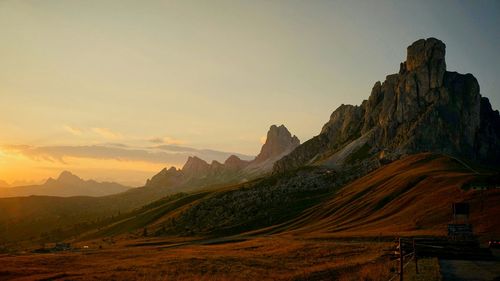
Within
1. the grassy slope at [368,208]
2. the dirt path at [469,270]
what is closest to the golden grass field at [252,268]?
the dirt path at [469,270]

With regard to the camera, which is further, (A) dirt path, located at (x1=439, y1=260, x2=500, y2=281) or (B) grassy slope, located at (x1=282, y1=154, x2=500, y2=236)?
(B) grassy slope, located at (x1=282, y1=154, x2=500, y2=236)

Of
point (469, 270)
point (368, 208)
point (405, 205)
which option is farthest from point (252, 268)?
point (368, 208)

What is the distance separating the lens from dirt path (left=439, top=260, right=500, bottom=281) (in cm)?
2728

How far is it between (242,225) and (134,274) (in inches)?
4031

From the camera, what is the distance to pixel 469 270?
2991 centimetres

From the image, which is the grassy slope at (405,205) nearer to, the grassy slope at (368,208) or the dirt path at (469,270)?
the grassy slope at (368,208)

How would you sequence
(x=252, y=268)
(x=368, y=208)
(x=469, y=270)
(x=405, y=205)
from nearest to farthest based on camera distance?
(x=469, y=270) < (x=252, y=268) < (x=405, y=205) < (x=368, y=208)

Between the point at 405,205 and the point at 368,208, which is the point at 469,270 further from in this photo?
the point at 368,208

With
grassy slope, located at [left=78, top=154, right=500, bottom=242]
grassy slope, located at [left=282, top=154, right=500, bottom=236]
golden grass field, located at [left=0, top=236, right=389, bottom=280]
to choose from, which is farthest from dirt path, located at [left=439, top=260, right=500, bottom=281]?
grassy slope, located at [left=78, top=154, right=500, bottom=242]

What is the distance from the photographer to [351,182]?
596ft

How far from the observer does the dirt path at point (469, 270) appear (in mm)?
A: 27281

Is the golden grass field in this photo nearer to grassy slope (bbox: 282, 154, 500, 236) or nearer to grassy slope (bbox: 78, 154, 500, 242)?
grassy slope (bbox: 78, 154, 500, 242)

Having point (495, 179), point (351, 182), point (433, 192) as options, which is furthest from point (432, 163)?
point (495, 179)

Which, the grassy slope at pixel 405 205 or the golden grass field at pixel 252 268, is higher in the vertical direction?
the grassy slope at pixel 405 205
